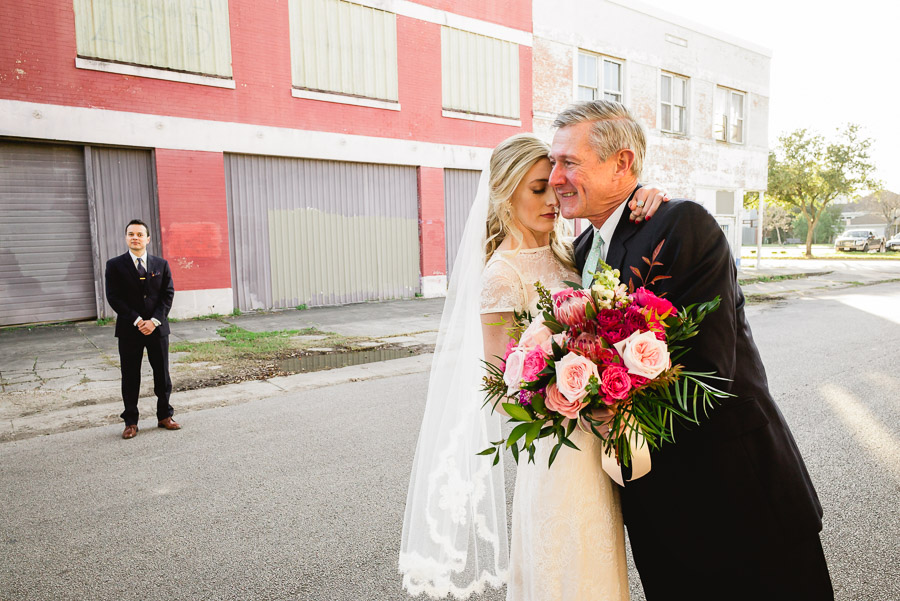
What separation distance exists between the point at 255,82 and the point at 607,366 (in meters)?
13.1

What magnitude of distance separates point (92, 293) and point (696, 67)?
21.9 meters

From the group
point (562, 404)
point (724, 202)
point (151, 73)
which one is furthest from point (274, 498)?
point (724, 202)

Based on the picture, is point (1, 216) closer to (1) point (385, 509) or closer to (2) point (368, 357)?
(2) point (368, 357)

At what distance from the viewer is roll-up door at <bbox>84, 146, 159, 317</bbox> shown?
37.5 feet

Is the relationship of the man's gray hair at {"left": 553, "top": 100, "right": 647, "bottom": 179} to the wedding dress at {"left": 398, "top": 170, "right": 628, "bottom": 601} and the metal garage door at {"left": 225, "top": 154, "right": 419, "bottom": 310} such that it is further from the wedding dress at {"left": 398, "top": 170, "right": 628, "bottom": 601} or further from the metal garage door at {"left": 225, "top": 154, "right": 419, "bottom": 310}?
the metal garage door at {"left": 225, "top": 154, "right": 419, "bottom": 310}

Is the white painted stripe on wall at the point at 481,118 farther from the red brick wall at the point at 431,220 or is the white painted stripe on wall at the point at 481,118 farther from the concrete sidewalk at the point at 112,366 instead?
the concrete sidewalk at the point at 112,366

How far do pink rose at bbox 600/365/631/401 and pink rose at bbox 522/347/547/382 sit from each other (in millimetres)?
190

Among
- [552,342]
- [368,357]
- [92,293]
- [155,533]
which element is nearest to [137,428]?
[155,533]

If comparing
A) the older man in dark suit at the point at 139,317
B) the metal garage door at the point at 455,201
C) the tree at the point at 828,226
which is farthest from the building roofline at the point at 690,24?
the tree at the point at 828,226

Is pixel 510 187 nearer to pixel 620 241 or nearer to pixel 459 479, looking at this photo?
pixel 620 241

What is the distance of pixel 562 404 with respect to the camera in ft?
5.41

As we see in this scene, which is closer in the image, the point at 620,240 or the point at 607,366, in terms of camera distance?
the point at 607,366

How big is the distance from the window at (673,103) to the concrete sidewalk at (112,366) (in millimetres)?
13369

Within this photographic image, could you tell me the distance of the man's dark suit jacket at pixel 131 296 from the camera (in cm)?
576
